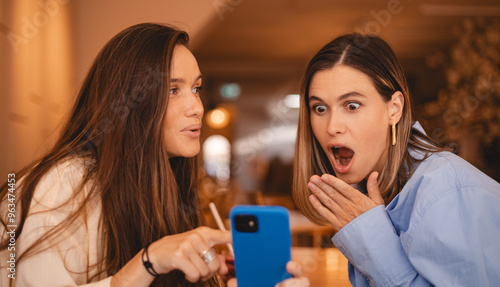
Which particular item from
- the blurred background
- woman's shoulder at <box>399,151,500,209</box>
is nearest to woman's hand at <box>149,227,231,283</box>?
woman's shoulder at <box>399,151,500,209</box>

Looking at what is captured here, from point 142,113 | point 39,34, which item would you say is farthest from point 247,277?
point 39,34

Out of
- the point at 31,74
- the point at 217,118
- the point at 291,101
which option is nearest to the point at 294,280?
the point at 31,74

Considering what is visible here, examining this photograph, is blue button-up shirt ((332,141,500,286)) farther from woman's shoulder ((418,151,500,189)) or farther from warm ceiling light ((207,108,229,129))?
warm ceiling light ((207,108,229,129))

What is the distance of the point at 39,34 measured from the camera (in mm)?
2283

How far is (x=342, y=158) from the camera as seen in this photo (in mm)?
1325

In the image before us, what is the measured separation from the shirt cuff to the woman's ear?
306 millimetres

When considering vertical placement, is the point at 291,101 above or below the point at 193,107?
below

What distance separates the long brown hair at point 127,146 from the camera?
3.37ft

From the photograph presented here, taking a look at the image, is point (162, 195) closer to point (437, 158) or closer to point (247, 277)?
point (247, 277)

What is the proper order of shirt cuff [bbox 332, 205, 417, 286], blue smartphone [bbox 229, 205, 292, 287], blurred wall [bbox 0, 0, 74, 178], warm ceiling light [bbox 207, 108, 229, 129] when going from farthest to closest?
1. warm ceiling light [bbox 207, 108, 229, 129]
2. blurred wall [bbox 0, 0, 74, 178]
3. shirt cuff [bbox 332, 205, 417, 286]
4. blue smartphone [bbox 229, 205, 292, 287]

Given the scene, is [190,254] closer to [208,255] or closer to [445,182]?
[208,255]

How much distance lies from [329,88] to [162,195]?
543 mm

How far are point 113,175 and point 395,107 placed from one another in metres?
0.80

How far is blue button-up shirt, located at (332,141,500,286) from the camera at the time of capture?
0.94 meters
